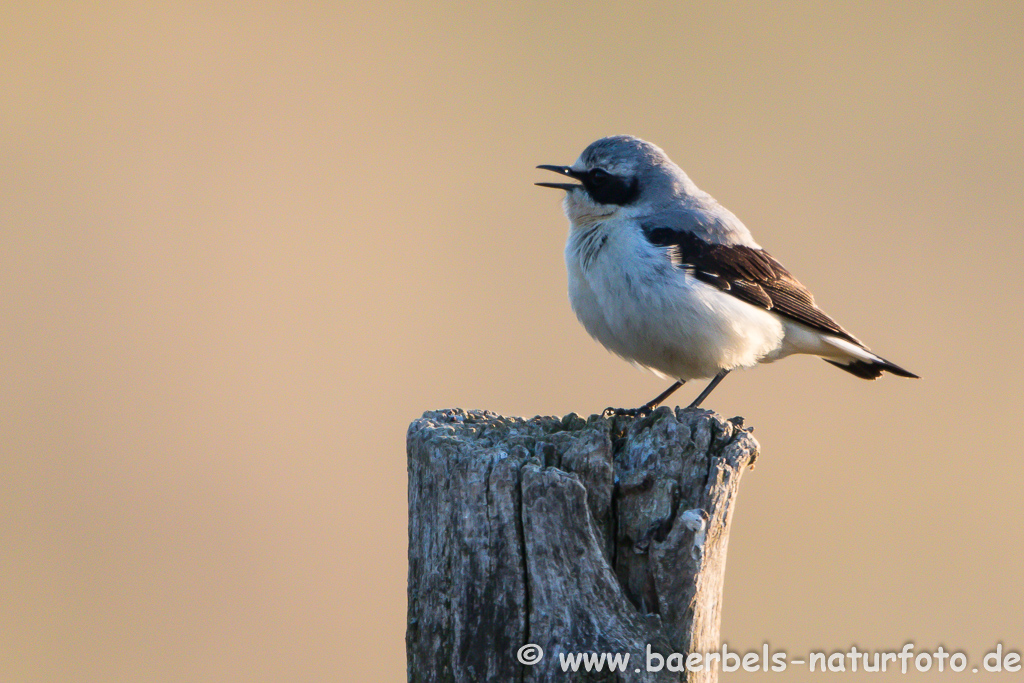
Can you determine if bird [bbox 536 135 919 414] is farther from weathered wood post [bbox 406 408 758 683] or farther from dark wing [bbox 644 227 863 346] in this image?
weathered wood post [bbox 406 408 758 683]

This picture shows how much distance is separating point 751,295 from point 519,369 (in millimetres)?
6422

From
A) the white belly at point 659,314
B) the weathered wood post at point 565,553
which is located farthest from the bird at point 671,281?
the weathered wood post at point 565,553

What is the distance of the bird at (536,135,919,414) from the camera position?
5559 millimetres

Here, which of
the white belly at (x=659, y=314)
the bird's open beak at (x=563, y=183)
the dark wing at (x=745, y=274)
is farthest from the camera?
the bird's open beak at (x=563, y=183)

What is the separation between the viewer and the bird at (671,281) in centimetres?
556

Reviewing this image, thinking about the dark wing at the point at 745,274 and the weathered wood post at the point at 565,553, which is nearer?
the weathered wood post at the point at 565,553

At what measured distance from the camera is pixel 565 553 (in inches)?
124

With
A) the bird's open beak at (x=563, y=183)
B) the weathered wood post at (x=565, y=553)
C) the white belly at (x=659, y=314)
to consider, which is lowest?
the weathered wood post at (x=565, y=553)

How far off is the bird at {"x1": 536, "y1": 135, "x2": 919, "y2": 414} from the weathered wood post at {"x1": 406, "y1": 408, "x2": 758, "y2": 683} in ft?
5.83

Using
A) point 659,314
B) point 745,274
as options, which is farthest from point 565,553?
point 745,274

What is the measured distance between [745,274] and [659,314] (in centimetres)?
81

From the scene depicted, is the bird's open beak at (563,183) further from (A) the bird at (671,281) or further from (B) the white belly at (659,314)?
(B) the white belly at (659,314)

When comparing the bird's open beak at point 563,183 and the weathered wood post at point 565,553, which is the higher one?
the bird's open beak at point 563,183

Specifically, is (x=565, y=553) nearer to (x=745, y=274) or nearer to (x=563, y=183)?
(x=745, y=274)
